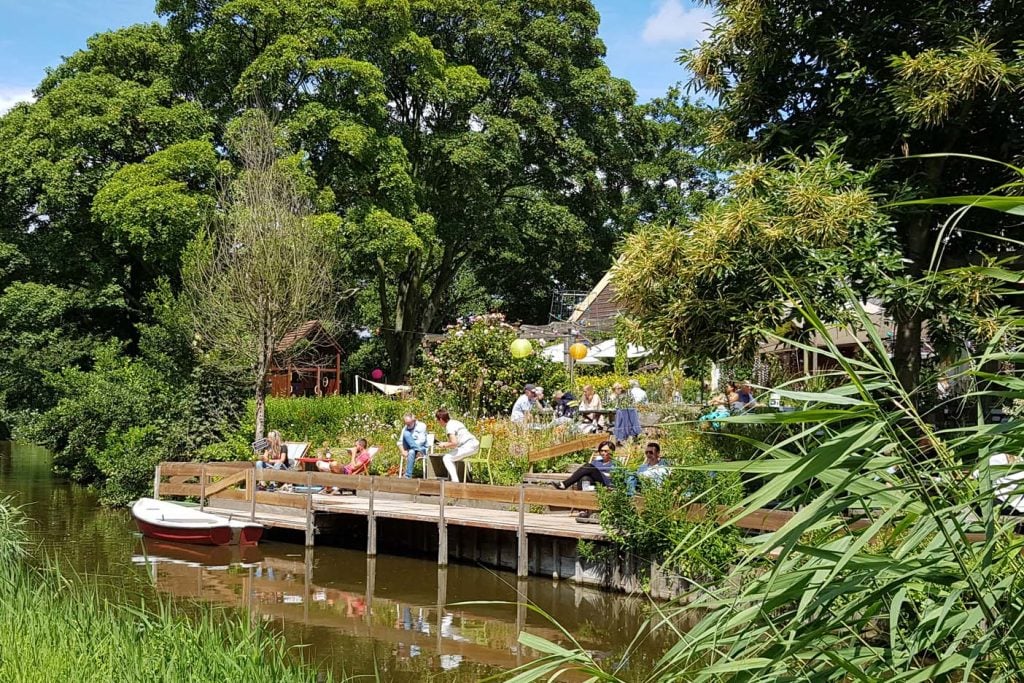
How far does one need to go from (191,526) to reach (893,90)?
11605mm

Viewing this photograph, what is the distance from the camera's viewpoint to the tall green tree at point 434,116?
27109 mm

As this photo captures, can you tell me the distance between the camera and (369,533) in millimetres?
15250

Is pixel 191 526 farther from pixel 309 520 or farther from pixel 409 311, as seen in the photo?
pixel 409 311

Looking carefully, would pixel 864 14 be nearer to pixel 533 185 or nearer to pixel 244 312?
pixel 244 312

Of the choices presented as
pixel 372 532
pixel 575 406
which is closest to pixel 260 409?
pixel 575 406

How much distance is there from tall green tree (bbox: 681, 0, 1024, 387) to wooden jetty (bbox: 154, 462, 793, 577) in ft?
15.3

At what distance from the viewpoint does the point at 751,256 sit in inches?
409

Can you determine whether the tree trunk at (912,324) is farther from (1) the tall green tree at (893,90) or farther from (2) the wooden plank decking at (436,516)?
(2) the wooden plank decking at (436,516)

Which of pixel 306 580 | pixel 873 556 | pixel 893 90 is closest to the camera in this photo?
pixel 873 556

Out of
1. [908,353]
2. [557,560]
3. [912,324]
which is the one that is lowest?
[557,560]

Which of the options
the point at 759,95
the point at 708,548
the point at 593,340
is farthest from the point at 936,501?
the point at 593,340

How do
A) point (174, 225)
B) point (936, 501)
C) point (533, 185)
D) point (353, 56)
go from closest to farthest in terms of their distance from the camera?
point (936, 501)
point (174, 225)
point (353, 56)
point (533, 185)

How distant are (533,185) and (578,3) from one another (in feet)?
19.6

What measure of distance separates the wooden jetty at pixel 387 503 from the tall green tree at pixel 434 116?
10.3 meters
